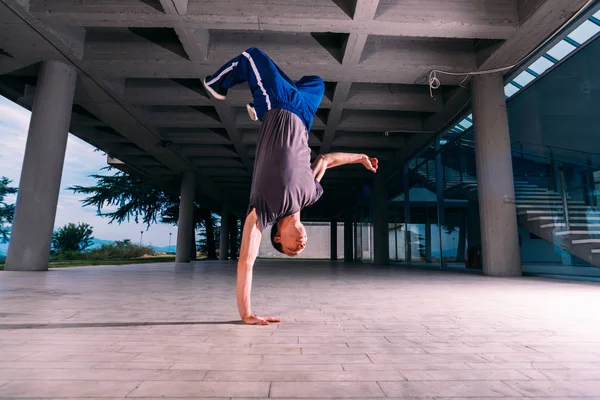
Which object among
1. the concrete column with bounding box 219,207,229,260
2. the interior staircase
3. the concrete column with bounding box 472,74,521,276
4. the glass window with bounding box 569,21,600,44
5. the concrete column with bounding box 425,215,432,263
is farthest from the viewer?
the concrete column with bounding box 219,207,229,260

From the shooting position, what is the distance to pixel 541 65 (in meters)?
7.35

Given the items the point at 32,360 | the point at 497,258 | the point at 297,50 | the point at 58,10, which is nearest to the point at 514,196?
the point at 497,258

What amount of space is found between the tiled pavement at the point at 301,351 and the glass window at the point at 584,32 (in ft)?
18.4

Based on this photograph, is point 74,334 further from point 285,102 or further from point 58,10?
point 58,10

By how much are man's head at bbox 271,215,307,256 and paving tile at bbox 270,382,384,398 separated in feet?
3.64

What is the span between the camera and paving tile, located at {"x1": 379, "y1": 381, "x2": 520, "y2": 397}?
120 centimetres

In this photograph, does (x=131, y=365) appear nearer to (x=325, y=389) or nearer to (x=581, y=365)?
(x=325, y=389)

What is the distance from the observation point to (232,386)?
4.12 feet

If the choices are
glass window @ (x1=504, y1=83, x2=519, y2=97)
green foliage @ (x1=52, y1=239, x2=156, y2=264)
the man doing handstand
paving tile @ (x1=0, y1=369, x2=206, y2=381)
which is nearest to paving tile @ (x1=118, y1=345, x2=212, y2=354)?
paving tile @ (x1=0, y1=369, x2=206, y2=381)

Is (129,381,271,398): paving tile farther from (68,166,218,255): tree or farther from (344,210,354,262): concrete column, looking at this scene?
(344,210,354,262): concrete column

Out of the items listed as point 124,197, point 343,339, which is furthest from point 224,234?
point 343,339

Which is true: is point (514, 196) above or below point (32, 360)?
above

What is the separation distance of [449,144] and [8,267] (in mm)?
11611

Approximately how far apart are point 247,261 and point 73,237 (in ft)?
79.5
